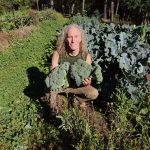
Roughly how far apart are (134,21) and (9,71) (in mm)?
38222

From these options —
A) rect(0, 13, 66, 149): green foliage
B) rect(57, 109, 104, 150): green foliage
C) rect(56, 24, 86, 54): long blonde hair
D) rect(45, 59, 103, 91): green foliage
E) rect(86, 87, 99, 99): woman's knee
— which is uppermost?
rect(56, 24, 86, 54): long blonde hair

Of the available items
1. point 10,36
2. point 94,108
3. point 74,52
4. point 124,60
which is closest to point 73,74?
point 74,52

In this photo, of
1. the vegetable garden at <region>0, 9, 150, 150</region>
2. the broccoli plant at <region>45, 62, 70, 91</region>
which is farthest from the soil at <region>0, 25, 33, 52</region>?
the broccoli plant at <region>45, 62, 70, 91</region>

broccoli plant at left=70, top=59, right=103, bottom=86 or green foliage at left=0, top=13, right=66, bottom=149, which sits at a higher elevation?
broccoli plant at left=70, top=59, right=103, bottom=86

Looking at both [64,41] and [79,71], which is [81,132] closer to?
[79,71]

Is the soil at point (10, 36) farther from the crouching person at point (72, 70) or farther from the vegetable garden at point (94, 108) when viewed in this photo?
the crouching person at point (72, 70)

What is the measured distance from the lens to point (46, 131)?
5.83m

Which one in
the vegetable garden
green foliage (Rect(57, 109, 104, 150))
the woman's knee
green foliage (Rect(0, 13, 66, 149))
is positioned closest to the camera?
green foliage (Rect(57, 109, 104, 150))

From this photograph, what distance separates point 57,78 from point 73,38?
2.26 feet

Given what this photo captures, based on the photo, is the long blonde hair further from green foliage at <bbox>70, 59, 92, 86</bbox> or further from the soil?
the soil

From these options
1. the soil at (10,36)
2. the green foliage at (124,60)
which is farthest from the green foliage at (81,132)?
the soil at (10,36)

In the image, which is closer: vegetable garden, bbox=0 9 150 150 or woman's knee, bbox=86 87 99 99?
vegetable garden, bbox=0 9 150 150

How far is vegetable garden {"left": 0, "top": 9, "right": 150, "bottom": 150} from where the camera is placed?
4301mm

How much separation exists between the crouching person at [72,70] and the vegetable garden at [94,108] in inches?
16.8
